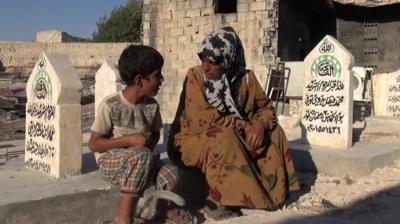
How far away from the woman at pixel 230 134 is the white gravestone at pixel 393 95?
6719mm

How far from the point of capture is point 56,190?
3312 millimetres

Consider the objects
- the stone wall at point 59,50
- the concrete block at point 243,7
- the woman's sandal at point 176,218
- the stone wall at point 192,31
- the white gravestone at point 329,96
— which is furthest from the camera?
the stone wall at point 59,50

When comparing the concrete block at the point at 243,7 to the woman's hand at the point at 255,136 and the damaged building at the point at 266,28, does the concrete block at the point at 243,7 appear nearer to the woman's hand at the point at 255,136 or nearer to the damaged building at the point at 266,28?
the damaged building at the point at 266,28

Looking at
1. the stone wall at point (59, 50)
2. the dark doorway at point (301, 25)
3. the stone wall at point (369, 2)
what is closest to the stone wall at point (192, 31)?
the dark doorway at point (301, 25)

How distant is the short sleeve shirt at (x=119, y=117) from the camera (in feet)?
10.2

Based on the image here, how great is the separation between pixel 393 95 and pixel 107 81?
674 centimetres

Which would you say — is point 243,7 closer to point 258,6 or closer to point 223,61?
point 258,6

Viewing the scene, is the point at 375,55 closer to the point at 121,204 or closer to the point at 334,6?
the point at 334,6

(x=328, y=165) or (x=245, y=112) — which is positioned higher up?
(x=245, y=112)

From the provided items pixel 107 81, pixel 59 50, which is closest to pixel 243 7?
pixel 107 81

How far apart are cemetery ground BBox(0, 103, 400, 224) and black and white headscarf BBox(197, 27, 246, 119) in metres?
0.80

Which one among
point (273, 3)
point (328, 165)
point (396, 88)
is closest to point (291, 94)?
point (273, 3)

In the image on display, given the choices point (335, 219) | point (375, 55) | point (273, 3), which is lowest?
point (335, 219)

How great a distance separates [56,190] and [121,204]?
0.63m
